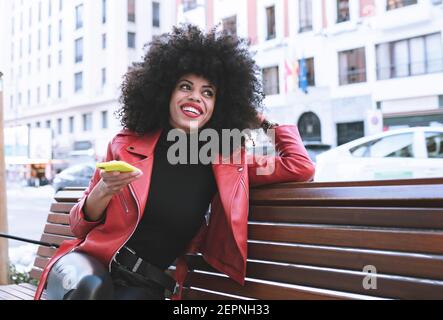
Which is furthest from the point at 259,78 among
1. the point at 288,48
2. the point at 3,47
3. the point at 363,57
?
the point at 288,48

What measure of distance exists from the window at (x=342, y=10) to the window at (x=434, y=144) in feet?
21.3

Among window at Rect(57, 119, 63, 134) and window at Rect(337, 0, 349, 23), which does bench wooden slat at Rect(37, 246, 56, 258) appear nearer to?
window at Rect(337, 0, 349, 23)

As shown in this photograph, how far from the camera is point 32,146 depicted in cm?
568

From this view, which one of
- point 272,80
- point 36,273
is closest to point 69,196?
point 36,273

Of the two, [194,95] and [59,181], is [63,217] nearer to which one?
[194,95]

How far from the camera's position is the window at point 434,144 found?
550cm

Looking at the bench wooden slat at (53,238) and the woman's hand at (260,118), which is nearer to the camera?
the woman's hand at (260,118)

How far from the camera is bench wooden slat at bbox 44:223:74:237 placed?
2.52m

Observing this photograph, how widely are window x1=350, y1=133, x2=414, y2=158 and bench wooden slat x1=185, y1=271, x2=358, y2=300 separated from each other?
4689mm

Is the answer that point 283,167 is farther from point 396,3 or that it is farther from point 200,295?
point 396,3

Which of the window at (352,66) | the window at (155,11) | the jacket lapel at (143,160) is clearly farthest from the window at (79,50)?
the window at (352,66)

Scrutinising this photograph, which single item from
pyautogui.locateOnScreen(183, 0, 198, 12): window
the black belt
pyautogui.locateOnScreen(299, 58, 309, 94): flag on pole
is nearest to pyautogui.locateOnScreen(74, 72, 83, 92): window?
pyautogui.locateOnScreen(183, 0, 198, 12): window

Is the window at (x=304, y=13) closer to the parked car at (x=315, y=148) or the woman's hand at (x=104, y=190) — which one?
the parked car at (x=315, y=148)
